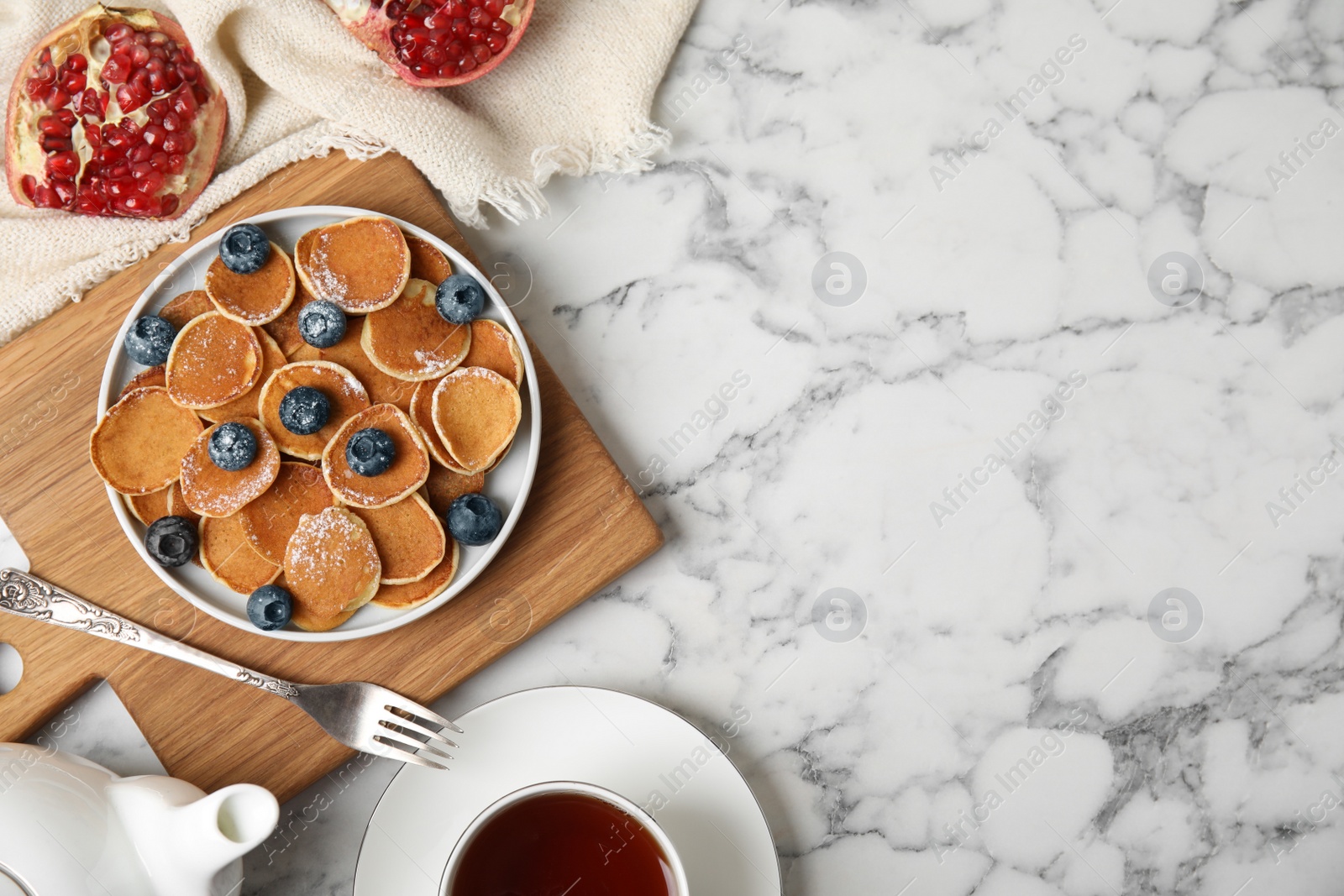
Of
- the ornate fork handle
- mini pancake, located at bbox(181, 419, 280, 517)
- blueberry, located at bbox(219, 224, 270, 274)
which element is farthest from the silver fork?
blueberry, located at bbox(219, 224, 270, 274)

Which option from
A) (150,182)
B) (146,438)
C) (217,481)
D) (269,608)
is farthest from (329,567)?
(150,182)

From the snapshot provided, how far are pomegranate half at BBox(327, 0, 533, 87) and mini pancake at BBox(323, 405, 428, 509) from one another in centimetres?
50

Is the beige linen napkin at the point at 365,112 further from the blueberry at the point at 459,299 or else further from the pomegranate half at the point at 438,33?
the blueberry at the point at 459,299

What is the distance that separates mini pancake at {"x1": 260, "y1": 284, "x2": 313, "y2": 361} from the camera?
4.21 feet

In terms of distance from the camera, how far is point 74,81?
4.20 ft

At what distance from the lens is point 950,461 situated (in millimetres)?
1396

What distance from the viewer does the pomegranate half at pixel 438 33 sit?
128 centimetres

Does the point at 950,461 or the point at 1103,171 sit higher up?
the point at 1103,171

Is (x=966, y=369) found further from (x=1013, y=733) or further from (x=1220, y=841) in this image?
(x=1220, y=841)

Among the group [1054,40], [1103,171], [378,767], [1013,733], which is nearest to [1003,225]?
[1103,171]

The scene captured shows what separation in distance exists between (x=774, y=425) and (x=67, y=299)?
1.06 m

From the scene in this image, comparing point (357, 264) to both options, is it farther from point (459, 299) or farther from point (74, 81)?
point (74, 81)

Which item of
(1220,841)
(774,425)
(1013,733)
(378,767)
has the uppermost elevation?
(774,425)

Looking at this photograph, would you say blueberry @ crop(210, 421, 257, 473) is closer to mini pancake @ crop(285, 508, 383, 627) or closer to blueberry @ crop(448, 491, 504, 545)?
mini pancake @ crop(285, 508, 383, 627)
